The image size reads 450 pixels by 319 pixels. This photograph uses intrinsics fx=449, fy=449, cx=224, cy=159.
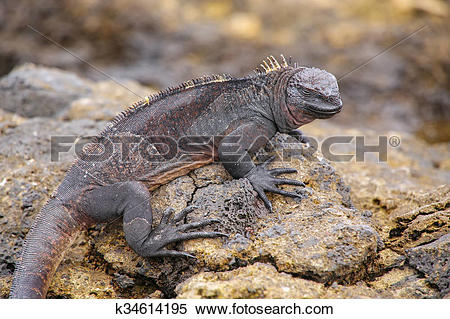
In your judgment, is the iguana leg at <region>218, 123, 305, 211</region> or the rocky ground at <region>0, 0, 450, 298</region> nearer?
the rocky ground at <region>0, 0, 450, 298</region>

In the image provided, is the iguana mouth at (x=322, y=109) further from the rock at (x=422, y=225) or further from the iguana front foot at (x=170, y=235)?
the iguana front foot at (x=170, y=235)

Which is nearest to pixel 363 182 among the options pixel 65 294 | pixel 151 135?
pixel 151 135

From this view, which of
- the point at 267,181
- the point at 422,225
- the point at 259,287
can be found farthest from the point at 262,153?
the point at 259,287

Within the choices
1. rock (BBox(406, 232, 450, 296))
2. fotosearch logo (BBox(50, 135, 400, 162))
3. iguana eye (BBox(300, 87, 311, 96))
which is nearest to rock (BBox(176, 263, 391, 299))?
rock (BBox(406, 232, 450, 296))

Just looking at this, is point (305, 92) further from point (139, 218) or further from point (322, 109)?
point (139, 218)

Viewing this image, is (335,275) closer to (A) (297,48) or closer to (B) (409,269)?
(B) (409,269)

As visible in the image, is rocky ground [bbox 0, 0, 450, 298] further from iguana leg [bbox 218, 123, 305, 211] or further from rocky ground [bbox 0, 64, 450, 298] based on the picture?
iguana leg [bbox 218, 123, 305, 211]
